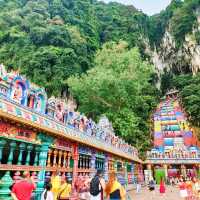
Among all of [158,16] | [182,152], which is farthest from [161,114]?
[158,16]

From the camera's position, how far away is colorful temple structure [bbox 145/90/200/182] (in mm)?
24064

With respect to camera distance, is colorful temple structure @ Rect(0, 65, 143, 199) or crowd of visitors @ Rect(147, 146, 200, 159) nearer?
colorful temple structure @ Rect(0, 65, 143, 199)

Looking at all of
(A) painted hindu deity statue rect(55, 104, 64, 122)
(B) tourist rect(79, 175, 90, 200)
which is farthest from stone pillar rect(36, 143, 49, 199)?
(B) tourist rect(79, 175, 90, 200)

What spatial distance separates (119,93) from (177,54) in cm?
2228

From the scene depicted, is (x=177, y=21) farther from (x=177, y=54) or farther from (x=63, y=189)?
(x=63, y=189)

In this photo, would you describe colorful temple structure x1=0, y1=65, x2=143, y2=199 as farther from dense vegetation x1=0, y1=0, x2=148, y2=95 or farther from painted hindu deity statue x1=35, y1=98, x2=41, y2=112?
dense vegetation x1=0, y1=0, x2=148, y2=95

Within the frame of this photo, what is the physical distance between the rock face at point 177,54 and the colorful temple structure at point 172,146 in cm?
486

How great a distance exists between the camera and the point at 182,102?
33125 millimetres

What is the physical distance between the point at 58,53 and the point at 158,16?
27.8m

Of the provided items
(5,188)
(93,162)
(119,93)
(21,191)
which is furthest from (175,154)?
(21,191)

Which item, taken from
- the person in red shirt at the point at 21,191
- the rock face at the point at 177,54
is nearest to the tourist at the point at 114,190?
the person in red shirt at the point at 21,191

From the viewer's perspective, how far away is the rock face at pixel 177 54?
37.7 metres

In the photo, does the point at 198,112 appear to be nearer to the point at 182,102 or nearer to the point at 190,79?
the point at 182,102

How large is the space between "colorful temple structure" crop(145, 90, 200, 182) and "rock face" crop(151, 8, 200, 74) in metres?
4.86
